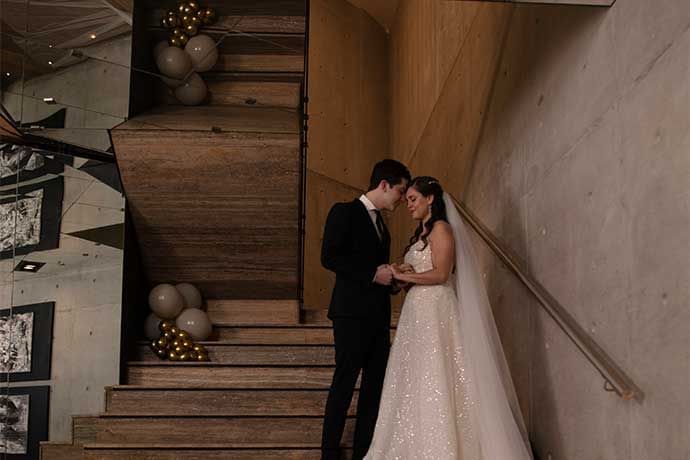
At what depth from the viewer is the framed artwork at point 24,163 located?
5.94m

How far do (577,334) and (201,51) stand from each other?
4990 mm

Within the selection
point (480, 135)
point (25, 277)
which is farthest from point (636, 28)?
point (25, 277)

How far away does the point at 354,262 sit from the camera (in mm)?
4512

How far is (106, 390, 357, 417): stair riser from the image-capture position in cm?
532

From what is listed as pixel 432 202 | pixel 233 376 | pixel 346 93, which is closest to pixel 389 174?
pixel 432 202

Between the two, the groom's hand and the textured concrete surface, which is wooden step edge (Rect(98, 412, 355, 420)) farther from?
the textured concrete surface

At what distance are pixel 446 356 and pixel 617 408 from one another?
111cm

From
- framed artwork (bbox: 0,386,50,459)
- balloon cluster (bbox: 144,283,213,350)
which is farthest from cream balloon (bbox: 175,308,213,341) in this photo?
framed artwork (bbox: 0,386,50,459)

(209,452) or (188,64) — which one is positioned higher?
(188,64)

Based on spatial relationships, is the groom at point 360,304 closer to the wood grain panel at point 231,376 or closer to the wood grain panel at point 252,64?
the wood grain panel at point 231,376

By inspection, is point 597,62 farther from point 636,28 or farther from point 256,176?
point 256,176

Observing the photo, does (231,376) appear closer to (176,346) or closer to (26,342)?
(176,346)

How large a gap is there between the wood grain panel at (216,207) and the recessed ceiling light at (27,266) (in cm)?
115

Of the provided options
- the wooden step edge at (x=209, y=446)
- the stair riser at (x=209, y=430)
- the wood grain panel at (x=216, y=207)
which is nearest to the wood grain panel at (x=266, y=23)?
the wood grain panel at (x=216, y=207)
